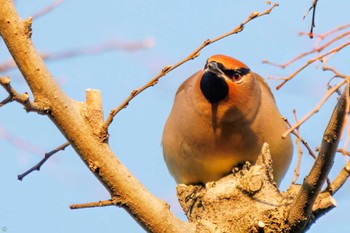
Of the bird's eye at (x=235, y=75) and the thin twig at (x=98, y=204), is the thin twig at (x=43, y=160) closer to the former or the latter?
the thin twig at (x=98, y=204)

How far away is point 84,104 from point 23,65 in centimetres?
38

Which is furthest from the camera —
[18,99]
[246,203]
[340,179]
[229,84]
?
[229,84]

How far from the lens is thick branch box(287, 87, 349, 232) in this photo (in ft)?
9.27

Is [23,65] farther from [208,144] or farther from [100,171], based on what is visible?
[208,144]

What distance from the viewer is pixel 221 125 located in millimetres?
4391

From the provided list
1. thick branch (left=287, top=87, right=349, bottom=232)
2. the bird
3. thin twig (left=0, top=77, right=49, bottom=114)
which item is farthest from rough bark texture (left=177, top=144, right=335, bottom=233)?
thin twig (left=0, top=77, right=49, bottom=114)

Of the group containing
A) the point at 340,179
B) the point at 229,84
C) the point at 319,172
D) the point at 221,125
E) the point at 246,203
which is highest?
the point at 229,84

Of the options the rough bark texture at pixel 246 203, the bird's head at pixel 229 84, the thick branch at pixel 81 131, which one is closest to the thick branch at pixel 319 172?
the rough bark texture at pixel 246 203

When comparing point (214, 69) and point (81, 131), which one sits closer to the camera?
point (81, 131)

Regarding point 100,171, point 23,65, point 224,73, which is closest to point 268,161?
point 224,73

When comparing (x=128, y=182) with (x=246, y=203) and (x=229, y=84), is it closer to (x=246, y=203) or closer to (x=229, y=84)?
(x=246, y=203)

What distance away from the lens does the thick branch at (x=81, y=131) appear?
3.13 metres

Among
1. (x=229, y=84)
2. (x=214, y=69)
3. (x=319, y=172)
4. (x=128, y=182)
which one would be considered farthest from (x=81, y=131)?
(x=229, y=84)

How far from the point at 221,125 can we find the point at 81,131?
4.47 ft
